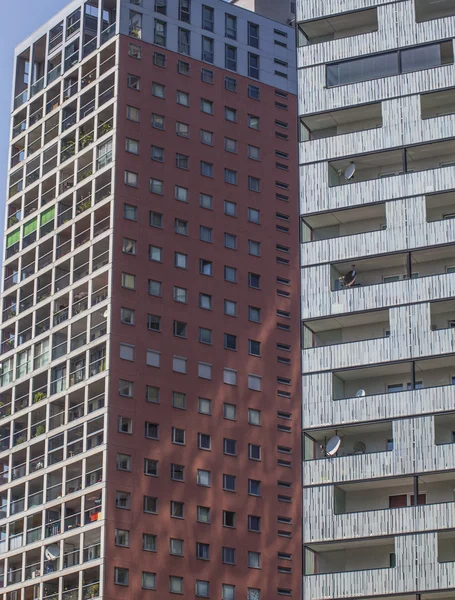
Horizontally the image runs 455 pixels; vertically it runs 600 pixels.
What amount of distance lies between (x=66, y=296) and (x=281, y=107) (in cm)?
2323

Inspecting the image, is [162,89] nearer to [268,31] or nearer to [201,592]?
[268,31]

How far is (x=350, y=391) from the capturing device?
72.2m

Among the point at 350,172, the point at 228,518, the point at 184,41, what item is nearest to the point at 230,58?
the point at 184,41

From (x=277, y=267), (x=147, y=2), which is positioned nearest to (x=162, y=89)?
(x=147, y=2)

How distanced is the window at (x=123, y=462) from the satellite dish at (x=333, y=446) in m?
32.4

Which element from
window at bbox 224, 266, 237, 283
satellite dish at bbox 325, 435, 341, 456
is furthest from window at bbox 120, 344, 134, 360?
satellite dish at bbox 325, 435, 341, 456

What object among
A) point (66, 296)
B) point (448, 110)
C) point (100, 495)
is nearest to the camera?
point (448, 110)

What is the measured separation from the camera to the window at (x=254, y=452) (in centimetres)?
10881

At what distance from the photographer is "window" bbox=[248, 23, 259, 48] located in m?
121

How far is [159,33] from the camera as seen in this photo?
115m

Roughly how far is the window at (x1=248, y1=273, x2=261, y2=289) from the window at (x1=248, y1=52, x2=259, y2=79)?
52.2 ft

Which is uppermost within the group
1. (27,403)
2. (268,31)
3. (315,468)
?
(268,31)

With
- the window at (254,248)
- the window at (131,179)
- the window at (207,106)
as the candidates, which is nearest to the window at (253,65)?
the window at (207,106)

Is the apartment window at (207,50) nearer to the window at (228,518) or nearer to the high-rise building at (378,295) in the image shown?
the window at (228,518)
